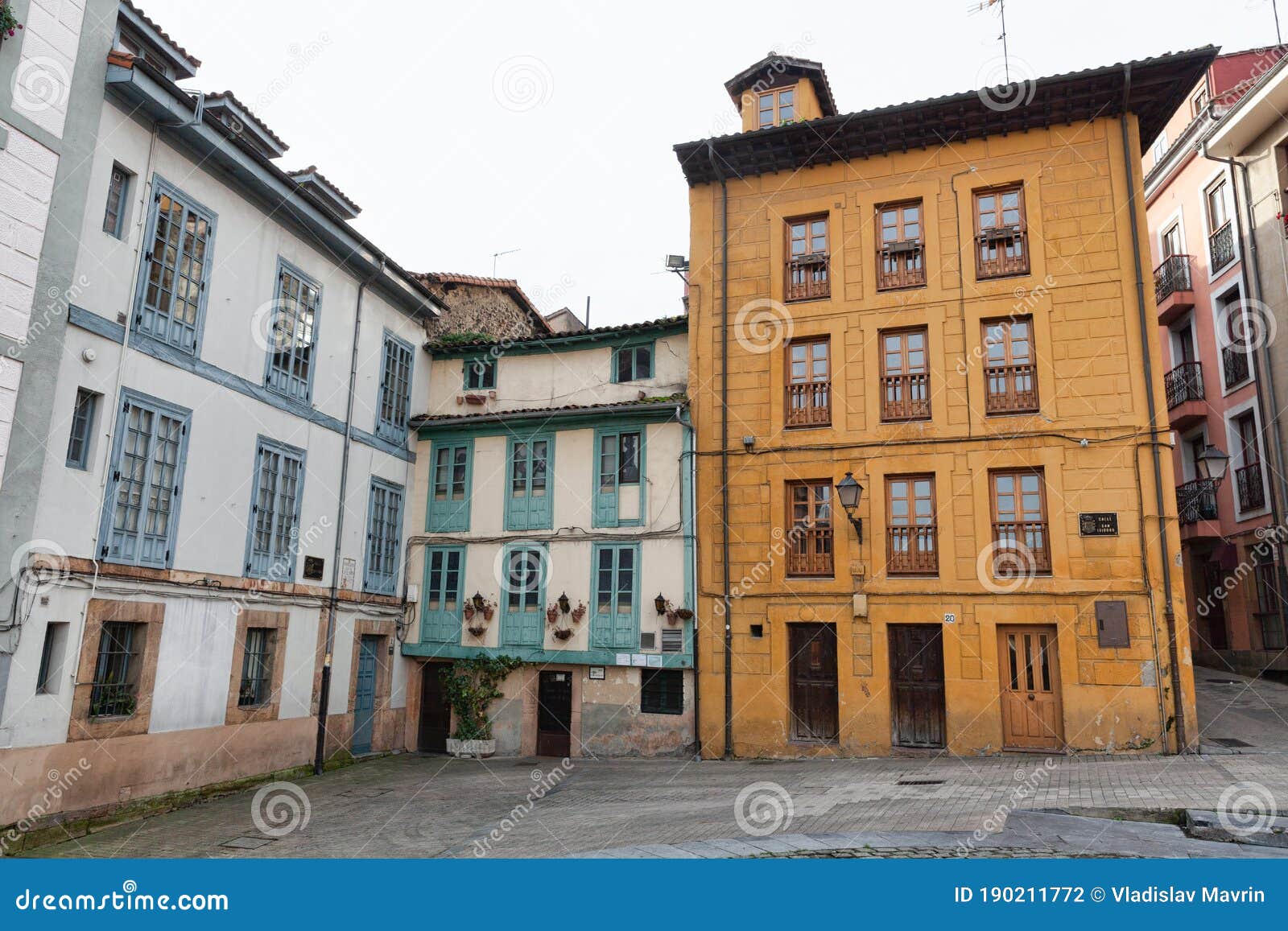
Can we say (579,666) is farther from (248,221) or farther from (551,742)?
(248,221)

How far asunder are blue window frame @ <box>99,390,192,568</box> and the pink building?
843 inches

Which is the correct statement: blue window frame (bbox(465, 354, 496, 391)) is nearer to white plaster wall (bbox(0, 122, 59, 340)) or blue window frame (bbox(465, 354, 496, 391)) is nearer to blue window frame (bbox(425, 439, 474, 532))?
blue window frame (bbox(425, 439, 474, 532))

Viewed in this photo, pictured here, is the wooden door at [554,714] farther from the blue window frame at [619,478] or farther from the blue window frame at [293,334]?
the blue window frame at [293,334]

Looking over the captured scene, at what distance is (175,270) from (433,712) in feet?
33.1

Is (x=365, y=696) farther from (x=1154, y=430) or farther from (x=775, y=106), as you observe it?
(x=1154, y=430)

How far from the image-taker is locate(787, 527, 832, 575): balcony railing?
16.4 meters

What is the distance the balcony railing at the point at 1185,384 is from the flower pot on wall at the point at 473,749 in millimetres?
18723

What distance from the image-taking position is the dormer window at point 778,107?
18.9 m

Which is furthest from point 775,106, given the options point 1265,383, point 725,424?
point 1265,383

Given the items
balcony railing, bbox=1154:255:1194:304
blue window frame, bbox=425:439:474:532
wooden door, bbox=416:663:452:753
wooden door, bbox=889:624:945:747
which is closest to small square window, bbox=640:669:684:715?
wooden door, bbox=889:624:945:747

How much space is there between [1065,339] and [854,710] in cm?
762

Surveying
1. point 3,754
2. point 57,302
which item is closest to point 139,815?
point 3,754

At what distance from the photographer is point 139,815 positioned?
12.0 meters

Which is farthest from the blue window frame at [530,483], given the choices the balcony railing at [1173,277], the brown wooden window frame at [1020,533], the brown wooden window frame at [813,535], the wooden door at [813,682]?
the balcony railing at [1173,277]
